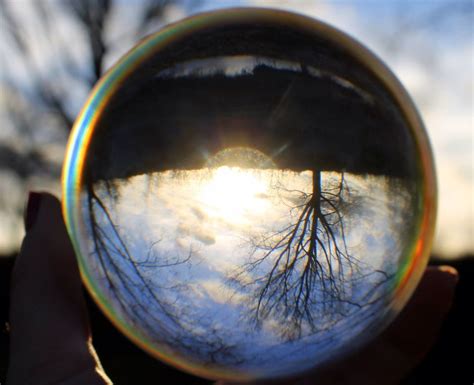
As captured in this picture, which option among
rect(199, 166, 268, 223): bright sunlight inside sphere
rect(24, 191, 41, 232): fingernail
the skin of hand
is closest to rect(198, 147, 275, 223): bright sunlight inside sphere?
rect(199, 166, 268, 223): bright sunlight inside sphere

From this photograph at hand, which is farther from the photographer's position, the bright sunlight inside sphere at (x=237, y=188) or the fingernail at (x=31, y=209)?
the fingernail at (x=31, y=209)

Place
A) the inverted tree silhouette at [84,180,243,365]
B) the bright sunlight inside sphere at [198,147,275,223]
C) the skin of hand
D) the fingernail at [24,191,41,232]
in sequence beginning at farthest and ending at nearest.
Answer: the fingernail at [24,191,41,232]
the skin of hand
the inverted tree silhouette at [84,180,243,365]
the bright sunlight inside sphere at [198,147,275,223]

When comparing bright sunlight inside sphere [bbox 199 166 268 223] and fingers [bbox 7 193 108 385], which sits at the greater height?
bright sunlight inside sphere [bbox 199 166 268 223]

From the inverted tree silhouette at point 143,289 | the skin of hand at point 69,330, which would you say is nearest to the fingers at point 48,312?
the skin of hand at point 69,330

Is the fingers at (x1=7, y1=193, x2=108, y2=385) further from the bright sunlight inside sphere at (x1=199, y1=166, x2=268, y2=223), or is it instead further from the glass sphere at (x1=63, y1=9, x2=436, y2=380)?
the bright sunlight inside sphere at (x1=199, y1=166, x2=268, y2=223)

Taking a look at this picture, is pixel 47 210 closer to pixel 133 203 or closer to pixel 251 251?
pixel 133 203

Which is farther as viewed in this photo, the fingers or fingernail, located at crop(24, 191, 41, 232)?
fingernail, located at crop(24, 191, 41, 232)

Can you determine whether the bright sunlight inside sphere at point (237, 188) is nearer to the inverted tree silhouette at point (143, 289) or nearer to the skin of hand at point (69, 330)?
the inverted tree silhouette at point (143, 289)
